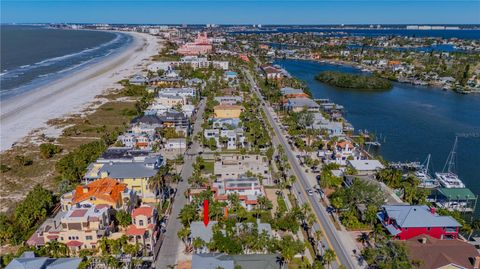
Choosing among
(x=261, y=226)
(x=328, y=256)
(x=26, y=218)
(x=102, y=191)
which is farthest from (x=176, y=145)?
(x=328, y=256)

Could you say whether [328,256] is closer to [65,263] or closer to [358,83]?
[65,263]

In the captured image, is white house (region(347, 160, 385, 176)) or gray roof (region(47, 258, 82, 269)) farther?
white house (region(347, 160, 385, 176))

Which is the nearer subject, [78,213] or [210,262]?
[210,262]

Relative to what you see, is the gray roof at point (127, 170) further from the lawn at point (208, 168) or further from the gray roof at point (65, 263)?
the gray roof at point (65, 263)

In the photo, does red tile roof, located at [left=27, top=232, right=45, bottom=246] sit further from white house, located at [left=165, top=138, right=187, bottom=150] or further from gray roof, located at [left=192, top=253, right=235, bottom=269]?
white house, located at [left=165, top=138, right=187, bottom=150]

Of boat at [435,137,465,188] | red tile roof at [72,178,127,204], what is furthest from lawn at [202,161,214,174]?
boat at [435,137,465,188]

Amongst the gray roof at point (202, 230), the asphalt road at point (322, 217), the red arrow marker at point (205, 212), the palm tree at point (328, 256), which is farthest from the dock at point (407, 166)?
the gray roof at point (202, 230)
